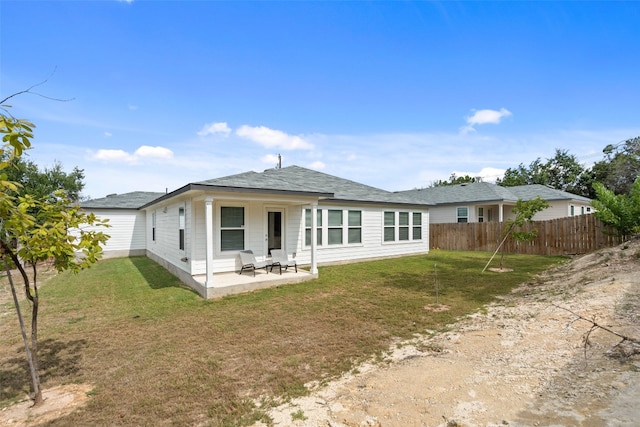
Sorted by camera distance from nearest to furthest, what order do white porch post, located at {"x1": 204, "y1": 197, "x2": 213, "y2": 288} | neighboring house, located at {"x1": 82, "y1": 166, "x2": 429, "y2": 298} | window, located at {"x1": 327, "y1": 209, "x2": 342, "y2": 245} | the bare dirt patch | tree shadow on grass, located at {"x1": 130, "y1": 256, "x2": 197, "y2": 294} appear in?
the bare dirt patch → white porch post, located at {"x1": 204, "y1": 197, "x2": 213, "y2": 288} → neighboring house, located at {"x1": 82, "y1": 166, "x2": 429, "y2": 298} → tree shadow on grass, located at {"x1": 130, "y1": 256, "x2": 197, "y2": 294} → window, located at {"x1": 327, "y1": 209, "x2": 342, "y2": 245}

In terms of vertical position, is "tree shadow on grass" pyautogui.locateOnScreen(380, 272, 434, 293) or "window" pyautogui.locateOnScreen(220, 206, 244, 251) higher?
"window" pyautogui.locateOnScreen(220, 206, 244, 251)

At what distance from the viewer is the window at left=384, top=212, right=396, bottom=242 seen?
14.1 meters

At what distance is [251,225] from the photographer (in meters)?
9.69

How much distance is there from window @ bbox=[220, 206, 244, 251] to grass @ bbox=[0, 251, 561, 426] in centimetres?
173

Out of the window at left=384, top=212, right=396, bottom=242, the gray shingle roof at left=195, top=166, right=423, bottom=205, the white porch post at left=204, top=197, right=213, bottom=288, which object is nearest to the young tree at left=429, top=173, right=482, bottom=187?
the window at left=384, top=212, right=396, bottom=242

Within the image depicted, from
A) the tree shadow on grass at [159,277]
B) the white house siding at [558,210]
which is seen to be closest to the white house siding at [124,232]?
the tree shadow on grass at [159,277]

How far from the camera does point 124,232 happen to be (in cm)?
1689

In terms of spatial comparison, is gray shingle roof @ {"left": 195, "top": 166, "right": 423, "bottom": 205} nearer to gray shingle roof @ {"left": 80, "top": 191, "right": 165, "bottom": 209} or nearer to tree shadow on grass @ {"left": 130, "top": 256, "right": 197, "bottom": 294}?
tree shadow on grass @ {"left": 130, "top": 256, "right": 197, "bottom": 294}

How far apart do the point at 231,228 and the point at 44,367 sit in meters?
5.59

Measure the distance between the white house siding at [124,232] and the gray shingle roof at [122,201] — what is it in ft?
0.90

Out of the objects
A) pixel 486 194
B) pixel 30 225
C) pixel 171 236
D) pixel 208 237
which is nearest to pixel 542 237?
pixel 486 194

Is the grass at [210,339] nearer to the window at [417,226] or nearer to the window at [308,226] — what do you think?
the window at [308,226]

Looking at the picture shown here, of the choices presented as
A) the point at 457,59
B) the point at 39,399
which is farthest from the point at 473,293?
the point at 457,59

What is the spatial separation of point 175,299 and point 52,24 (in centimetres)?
703
